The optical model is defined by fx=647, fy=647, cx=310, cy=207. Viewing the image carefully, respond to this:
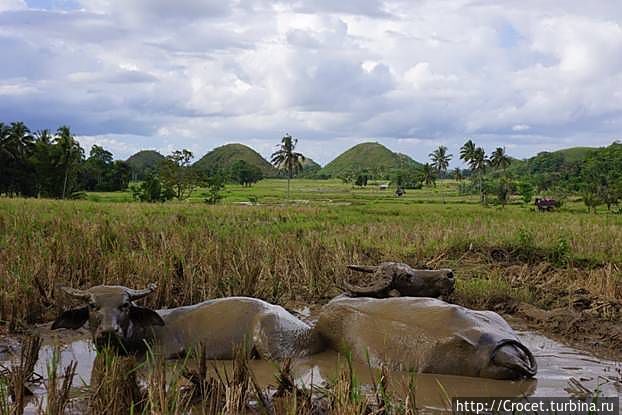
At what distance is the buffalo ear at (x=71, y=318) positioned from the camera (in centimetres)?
438

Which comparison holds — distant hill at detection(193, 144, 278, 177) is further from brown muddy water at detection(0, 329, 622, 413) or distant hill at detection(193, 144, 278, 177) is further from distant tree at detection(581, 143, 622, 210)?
brown muddy water at detection(0, 329, 622, 413)

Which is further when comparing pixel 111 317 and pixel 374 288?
pixel 374 288

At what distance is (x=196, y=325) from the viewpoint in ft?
15.9

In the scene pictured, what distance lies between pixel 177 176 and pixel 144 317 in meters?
36.8

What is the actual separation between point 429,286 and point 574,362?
5.97 ft

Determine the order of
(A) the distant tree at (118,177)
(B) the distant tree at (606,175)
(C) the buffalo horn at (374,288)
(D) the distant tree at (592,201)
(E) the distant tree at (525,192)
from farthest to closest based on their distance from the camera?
(A) the distant tree at (118,177) → (E) the distant tree at (525,192) → (B) the distant tree at (606,175) → (D) the distant tree at (592,201) → (C) the buffalo horn at (374,288)

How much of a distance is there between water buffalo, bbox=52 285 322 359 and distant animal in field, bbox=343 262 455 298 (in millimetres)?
1271

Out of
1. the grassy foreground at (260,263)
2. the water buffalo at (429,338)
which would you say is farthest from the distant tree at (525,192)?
the water buffalo at (429,338)

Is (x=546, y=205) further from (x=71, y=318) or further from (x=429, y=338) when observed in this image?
(x=71, y=318)

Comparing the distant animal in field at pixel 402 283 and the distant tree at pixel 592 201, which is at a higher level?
the distant animal in field at pixel 402 283

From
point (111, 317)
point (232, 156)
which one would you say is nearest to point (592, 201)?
point (111, 317)

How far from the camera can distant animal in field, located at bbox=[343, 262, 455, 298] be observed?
6.02 metres

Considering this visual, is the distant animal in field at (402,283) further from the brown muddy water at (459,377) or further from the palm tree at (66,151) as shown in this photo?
the palm tree at (66,151)

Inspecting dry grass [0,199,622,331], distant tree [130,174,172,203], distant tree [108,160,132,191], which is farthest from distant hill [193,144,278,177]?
dry grass [0,199,622,331]
